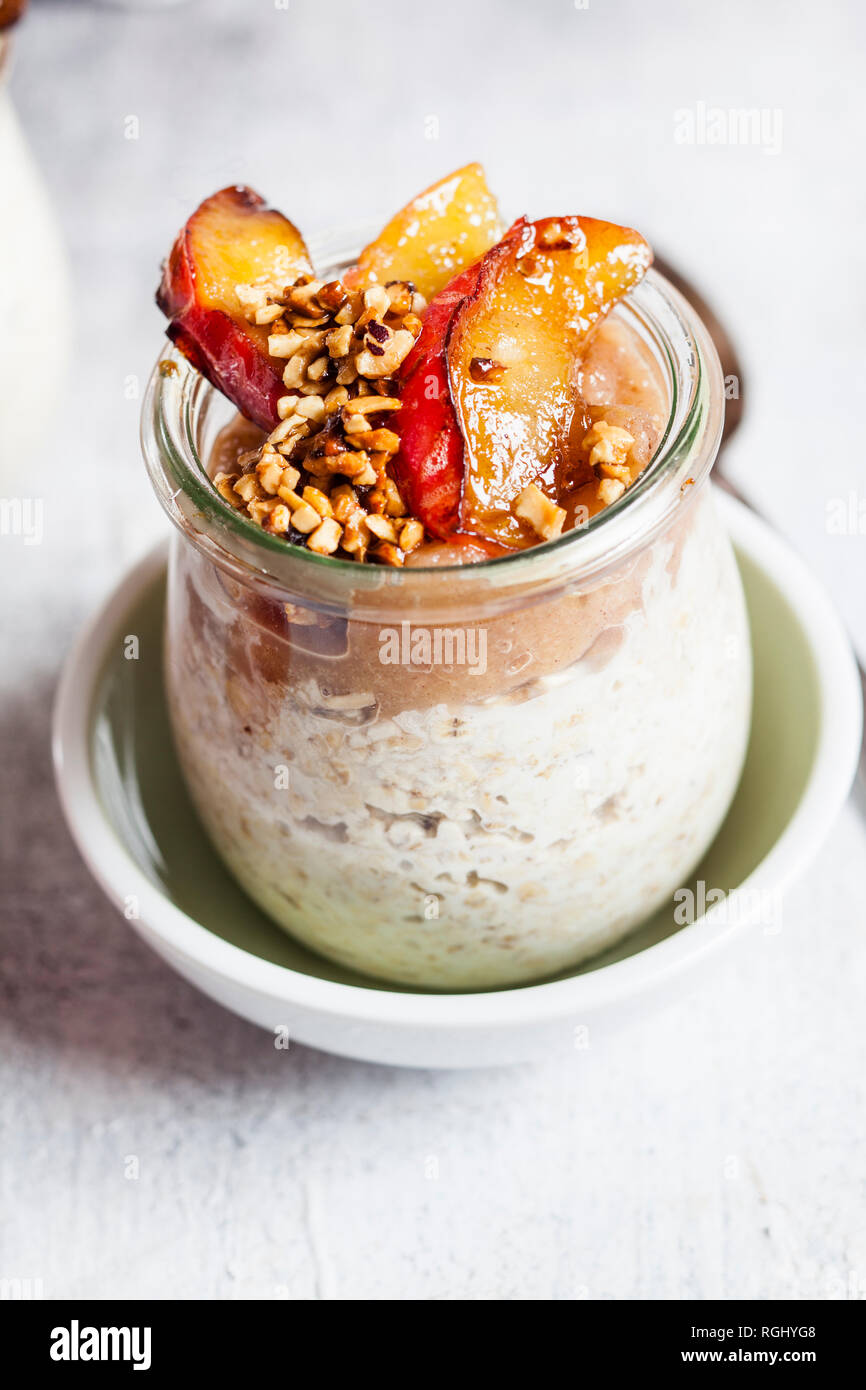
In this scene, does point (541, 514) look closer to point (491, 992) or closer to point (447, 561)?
point (447, 561)

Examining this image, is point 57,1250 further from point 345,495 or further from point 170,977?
point 345,495

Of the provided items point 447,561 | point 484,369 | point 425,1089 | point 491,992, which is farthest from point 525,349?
point 425,1089

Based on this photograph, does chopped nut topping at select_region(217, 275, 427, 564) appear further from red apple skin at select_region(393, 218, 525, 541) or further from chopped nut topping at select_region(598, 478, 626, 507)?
A: chopped nut topping at select_region(598, 478, 626, 507)

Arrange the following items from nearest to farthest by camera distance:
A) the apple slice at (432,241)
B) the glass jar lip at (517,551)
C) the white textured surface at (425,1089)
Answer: the glass jar lip at (517,551) < the apple slice at (432,241) < the white textured surface at (425,1089)

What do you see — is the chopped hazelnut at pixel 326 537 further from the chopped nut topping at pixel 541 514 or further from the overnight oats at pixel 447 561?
the chopped nut topping at pixel 541 514

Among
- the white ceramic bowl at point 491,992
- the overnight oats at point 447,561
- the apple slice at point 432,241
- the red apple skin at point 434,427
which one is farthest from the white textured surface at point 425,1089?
the red apple skin at point 434,427

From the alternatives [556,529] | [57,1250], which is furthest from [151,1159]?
[556,529]

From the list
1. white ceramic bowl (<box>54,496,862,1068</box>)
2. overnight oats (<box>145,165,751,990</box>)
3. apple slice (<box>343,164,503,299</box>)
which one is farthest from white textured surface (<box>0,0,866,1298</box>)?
apple slice (<box>343,164,503,299</box>)
